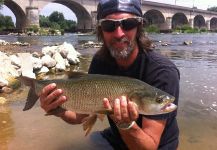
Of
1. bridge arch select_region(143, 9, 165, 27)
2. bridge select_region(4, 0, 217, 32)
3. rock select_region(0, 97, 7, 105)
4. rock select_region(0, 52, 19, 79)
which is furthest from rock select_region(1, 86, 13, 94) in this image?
bridge arch select_region(143, 9, 165, 27)

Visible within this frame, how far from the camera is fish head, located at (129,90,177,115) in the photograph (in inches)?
104

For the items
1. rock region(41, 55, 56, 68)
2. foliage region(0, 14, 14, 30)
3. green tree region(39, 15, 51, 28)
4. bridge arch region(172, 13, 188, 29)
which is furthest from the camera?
bridge arch region(172, 13, 188, 29)

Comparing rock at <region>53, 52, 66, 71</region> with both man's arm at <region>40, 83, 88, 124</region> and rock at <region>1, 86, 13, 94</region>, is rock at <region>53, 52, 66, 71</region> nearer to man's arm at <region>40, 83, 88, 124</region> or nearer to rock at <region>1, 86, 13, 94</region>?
rock at <region>1, 86, 13, 94</region>

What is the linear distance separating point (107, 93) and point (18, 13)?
76321 millimetres

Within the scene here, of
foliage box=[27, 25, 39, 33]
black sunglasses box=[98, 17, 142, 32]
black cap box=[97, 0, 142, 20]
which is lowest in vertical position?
black sunglasses box=[98, 17, 142, 32]

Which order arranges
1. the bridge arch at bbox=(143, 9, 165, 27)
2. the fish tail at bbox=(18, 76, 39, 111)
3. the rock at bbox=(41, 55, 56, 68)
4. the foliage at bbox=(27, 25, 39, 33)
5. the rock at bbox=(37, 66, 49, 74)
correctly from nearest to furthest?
the fish tail at bbox=(18, 76, 39, 111), the rock at bbox=(37, 66, 49, 74), the rock at bbox=(41, 55, 56, 68), the foliage at bbox=(27, 25, 39, 33), the bridge arch at bbox=(143, 9, 165, 27)

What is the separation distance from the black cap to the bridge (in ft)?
155

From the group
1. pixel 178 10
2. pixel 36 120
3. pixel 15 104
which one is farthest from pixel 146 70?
pixel 178 10

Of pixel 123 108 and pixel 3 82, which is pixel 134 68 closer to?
pixel 123 108

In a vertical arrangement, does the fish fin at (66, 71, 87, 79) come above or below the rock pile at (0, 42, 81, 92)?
above

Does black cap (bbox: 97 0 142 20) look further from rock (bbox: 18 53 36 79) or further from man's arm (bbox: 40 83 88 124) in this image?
rock (bbox: 18 53 36 79)

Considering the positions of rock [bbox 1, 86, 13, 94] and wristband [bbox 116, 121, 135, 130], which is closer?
wristband [bbox 116, 121, 135, 130]

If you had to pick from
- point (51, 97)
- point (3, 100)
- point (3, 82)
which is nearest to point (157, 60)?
point (51, 97)

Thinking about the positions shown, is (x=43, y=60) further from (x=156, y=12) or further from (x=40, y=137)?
(x=156, y=12)
